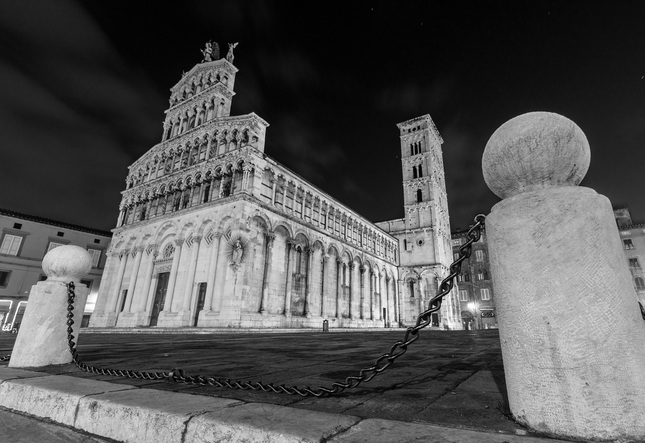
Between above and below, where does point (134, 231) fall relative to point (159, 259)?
above

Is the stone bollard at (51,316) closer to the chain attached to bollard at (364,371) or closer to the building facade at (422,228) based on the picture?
the chain attached to bollard at (364,371)

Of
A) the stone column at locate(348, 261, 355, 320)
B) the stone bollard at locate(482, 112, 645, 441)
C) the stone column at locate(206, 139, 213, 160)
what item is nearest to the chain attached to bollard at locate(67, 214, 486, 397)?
the stone bollard at locate(482, 112, 645, 441)

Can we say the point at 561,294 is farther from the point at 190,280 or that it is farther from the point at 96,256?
the point at 96,256

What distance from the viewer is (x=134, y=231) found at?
25031 millimetres

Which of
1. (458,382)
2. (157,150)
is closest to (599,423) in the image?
(458,382)

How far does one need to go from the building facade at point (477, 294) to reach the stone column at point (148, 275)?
37019 millimetres

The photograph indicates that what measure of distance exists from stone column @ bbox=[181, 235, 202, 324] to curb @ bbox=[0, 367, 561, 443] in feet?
59.2

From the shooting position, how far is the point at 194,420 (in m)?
1.50

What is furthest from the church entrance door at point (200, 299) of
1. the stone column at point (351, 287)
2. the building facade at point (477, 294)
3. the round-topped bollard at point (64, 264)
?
the building facade at point (477, 294)

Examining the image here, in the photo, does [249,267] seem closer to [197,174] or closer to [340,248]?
[197,174]

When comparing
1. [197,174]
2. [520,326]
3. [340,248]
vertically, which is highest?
[197,174]

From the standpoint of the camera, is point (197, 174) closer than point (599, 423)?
No

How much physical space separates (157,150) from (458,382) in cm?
3024

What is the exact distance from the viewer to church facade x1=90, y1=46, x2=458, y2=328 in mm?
18828
